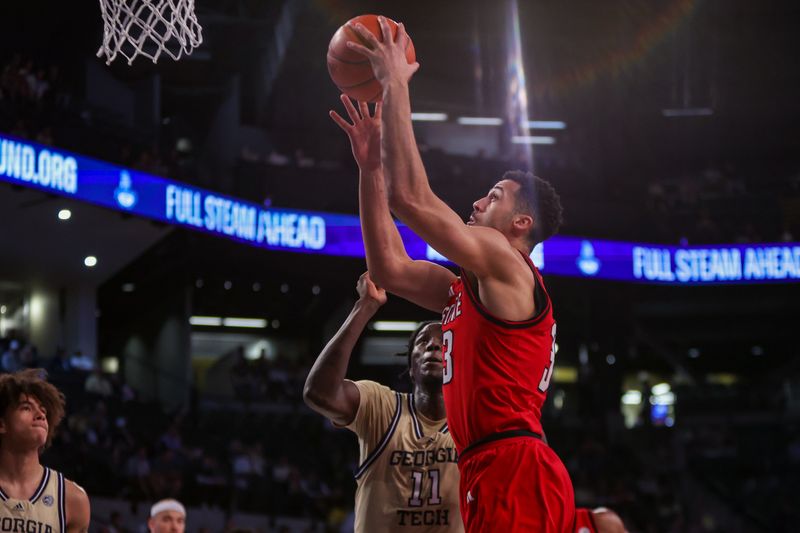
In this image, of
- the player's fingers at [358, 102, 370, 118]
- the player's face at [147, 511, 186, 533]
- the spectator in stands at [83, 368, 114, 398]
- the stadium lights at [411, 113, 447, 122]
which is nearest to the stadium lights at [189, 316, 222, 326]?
the stadium lights at [411, 113, 447, 122]

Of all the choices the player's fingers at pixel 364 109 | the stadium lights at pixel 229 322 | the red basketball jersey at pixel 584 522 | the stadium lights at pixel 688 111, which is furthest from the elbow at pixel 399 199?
the stadium lights at pixel 229 322

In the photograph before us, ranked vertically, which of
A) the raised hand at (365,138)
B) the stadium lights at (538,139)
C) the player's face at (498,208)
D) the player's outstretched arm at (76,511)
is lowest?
the player's outstretched arm at (76,511)

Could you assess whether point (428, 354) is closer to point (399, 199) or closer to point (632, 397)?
point (399, 199)

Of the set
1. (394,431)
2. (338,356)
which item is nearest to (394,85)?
(338,356)

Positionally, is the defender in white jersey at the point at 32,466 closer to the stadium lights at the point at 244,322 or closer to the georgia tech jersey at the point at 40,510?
the georgia tech jersey at the point at 40,510

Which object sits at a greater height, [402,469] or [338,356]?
[338,356]

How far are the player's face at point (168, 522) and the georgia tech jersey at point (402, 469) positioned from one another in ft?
2.95

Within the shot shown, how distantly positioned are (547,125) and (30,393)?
2410 cm

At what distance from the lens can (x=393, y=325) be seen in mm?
28625

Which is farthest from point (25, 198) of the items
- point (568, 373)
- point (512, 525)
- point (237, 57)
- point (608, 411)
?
point (568, 373)

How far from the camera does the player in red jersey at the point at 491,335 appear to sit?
3.81m

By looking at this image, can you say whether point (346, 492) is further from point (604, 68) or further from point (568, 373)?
point (568, 373)

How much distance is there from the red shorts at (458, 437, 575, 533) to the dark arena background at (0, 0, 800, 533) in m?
11.4

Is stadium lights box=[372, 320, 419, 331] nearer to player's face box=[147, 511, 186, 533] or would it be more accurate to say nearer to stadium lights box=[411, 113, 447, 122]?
stadium lights box=[411, 113, 447, 122]
